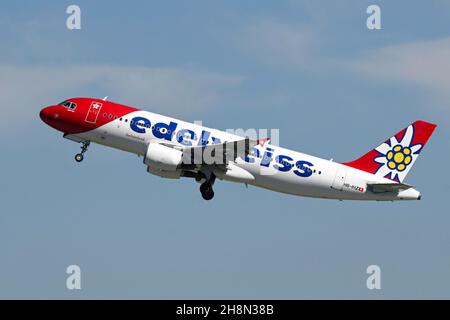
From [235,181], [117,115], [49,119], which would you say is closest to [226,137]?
[235,181]

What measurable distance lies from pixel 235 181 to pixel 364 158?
423 inches

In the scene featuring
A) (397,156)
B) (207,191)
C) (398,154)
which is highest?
(398,154)

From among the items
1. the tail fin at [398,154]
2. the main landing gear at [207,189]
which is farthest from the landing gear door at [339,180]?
the main landing gear at [207,189]

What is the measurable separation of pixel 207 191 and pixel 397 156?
15564 millimetres

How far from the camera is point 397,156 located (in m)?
73.4

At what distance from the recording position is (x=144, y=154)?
220 ft

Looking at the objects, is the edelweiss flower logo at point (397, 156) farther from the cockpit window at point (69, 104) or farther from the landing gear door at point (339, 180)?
the cockpit window at point (69, 104)

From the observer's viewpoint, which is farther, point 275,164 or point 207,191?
point 275,164

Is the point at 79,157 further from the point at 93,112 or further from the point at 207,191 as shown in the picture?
A: the point at 207,191

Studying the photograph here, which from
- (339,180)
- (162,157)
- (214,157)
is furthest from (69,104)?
(339,180)

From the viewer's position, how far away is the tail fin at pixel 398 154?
72438mm

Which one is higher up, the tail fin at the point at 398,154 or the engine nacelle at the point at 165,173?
the tail fin at the point at 398,154

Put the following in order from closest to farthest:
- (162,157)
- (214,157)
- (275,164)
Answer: (162,157)
(214,157)
(275,164)

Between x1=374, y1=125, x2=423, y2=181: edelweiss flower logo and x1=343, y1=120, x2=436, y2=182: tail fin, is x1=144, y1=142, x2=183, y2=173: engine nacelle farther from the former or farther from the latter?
x1=374, y1=125, x2=423, y2=181: edelweiss flower logo
